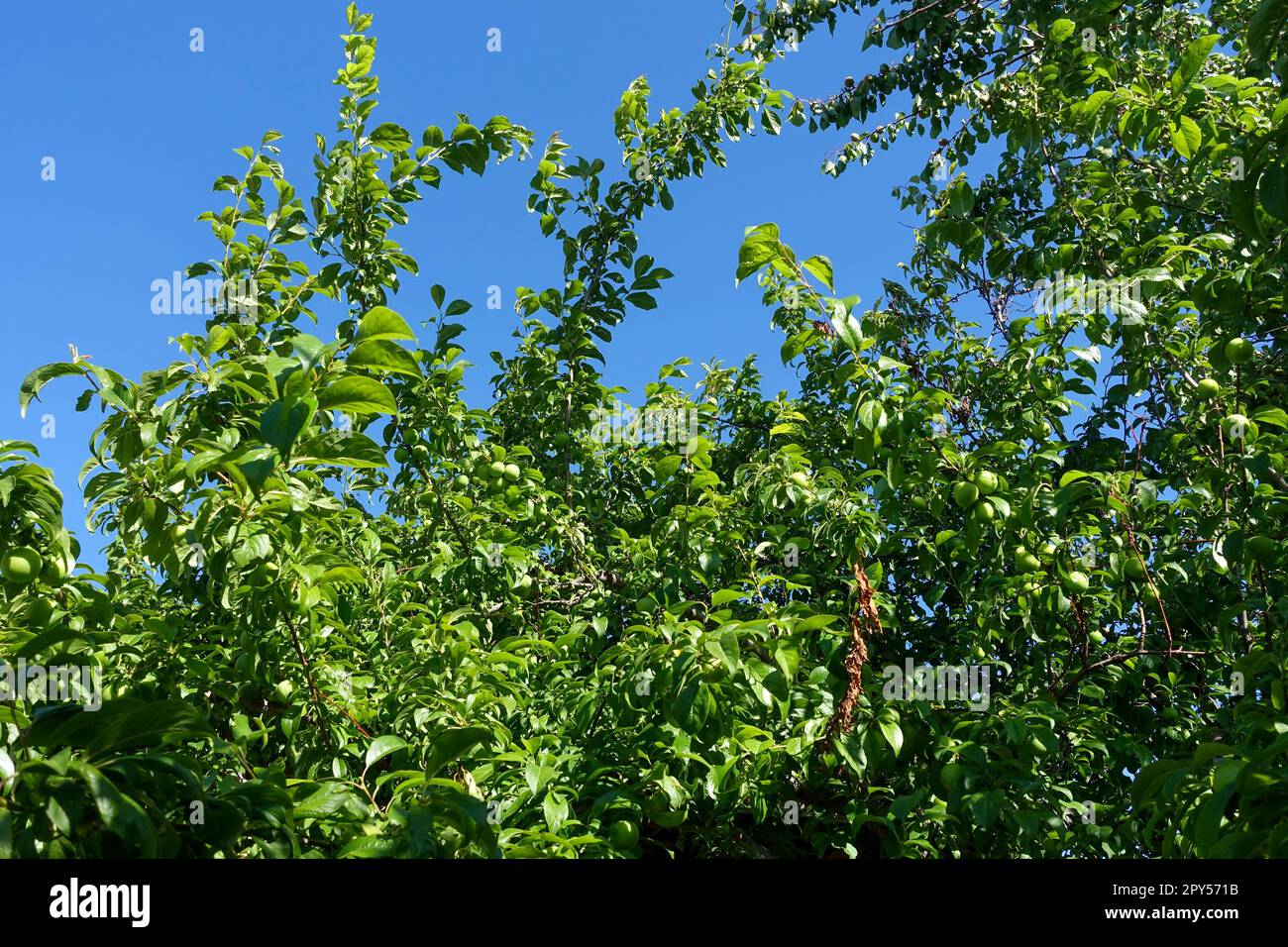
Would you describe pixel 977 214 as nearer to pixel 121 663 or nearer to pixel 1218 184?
pixel 1218 184

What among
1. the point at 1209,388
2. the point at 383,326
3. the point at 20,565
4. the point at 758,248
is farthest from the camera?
the point at 1209,388

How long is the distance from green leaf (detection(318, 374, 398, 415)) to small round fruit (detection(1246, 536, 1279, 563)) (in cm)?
250

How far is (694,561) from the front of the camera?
10.7 feet

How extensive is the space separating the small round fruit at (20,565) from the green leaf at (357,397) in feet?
2.58

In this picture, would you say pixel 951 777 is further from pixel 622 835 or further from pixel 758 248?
pixel 758 248

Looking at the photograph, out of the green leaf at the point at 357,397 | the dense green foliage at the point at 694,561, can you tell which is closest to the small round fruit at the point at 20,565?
the dense green foliage at the point at 694,561

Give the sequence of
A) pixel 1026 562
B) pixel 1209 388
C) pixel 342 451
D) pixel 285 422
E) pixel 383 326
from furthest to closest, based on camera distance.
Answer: pixel 1209 388 < pixel 1026 562 < pixel 342 451 < pixel 383 326 < pixel 285 422

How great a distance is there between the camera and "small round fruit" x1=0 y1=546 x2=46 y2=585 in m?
1.85

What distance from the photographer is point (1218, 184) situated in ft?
10.8

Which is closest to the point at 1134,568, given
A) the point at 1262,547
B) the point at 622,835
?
the point at 1262,547

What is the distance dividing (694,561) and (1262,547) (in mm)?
1738

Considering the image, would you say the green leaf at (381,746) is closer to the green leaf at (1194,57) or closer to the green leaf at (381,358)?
the green leaf at (381,358)

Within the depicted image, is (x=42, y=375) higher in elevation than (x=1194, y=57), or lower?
lower
